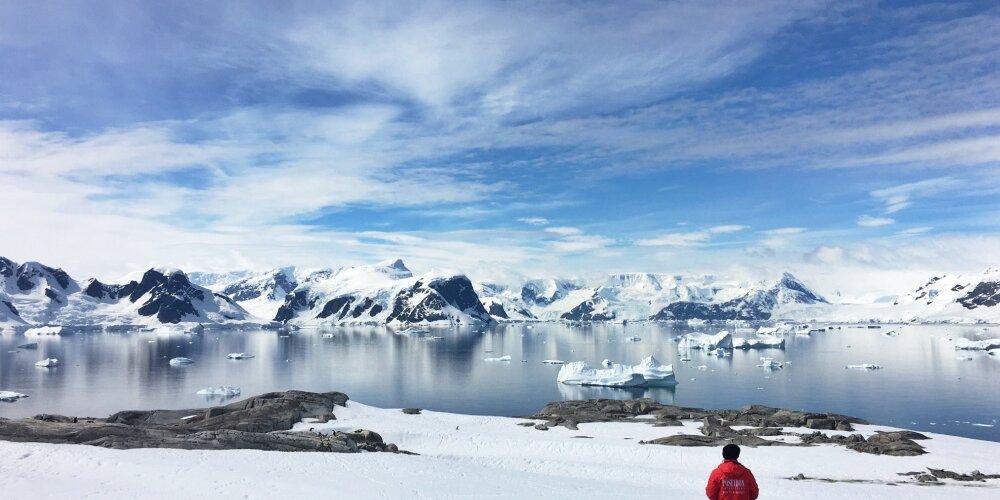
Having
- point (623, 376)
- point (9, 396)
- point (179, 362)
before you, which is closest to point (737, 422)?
point (623, 376)

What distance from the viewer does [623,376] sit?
79438 mm

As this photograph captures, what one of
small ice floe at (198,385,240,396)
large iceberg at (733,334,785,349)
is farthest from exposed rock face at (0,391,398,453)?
large iceberg at (733,334,785,349)

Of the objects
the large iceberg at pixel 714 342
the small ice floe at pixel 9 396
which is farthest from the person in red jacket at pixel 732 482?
the large iceberg at pixel 714 342

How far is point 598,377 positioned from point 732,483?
71098 millimetres

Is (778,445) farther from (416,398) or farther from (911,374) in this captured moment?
(911,374)

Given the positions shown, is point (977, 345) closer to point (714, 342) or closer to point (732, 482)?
point (714, 342)

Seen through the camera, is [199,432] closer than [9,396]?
Yes

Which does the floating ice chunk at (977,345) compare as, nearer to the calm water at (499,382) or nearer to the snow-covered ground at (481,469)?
the calm water at (499,382)

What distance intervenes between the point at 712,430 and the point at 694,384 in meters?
42.0

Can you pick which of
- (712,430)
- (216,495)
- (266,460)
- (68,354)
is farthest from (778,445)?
(68,354)

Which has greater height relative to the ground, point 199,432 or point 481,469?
point 199,432

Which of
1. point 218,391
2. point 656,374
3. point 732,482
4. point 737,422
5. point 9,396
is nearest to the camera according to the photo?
point 732,482

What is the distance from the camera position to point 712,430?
42469 mm

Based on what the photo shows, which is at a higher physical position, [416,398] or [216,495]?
[216,495]
